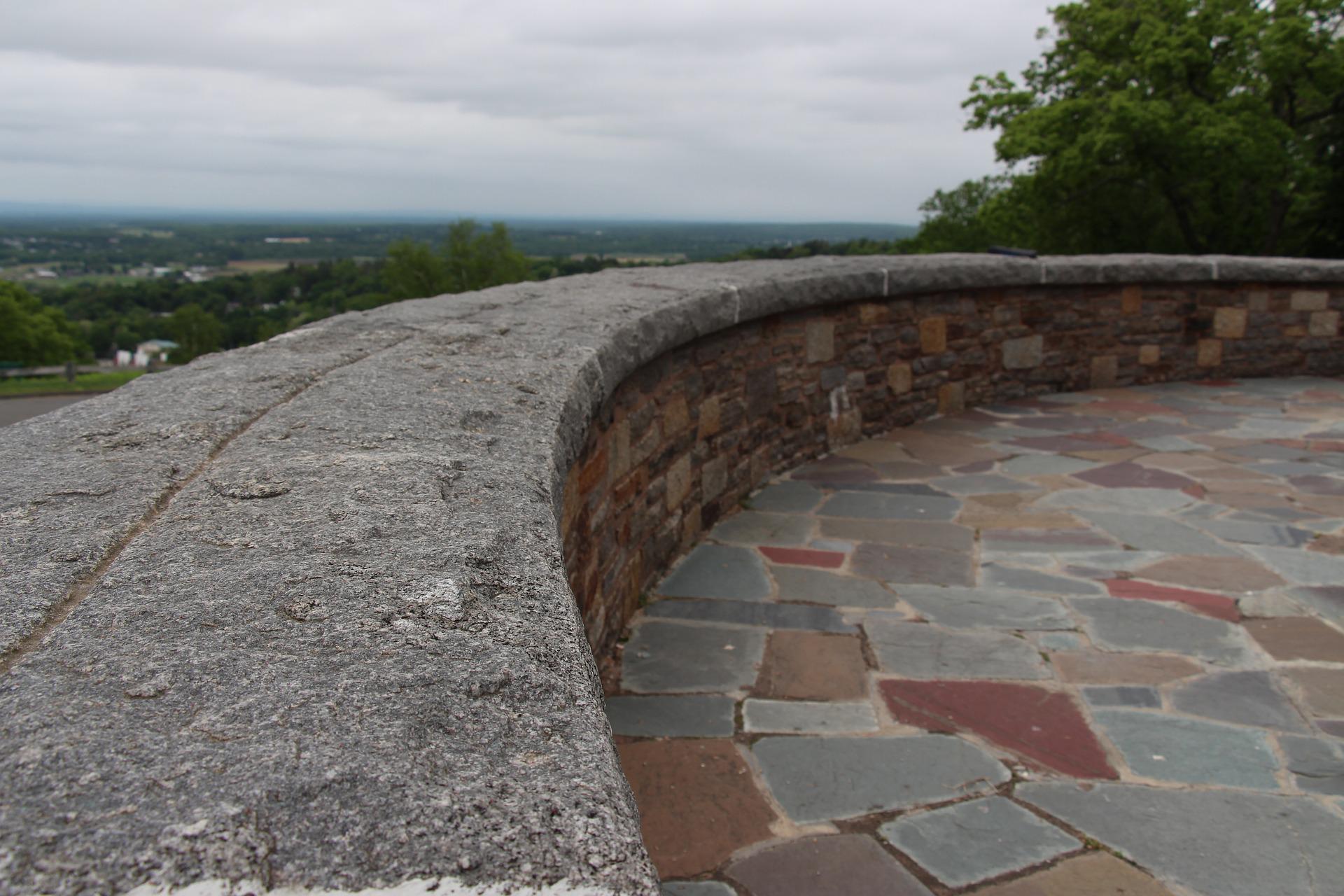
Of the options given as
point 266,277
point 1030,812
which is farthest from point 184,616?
point 266,277

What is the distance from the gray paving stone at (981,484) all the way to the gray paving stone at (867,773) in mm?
2258

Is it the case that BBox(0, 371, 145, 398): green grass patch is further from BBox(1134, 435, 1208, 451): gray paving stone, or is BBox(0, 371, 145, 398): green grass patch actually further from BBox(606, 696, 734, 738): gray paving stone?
BBox(1134, 435, 1208, 451): gray paving stone

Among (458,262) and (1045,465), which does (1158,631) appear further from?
(458,262)

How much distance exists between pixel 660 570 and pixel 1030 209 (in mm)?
16620

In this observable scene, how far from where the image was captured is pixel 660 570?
137 inches

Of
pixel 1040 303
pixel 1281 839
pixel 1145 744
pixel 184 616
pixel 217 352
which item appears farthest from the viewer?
pixel 1040 303

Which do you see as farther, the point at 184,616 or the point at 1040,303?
the point at 1040,303

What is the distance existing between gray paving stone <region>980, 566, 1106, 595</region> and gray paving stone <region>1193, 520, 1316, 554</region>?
56cm

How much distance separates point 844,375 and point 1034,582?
1.93 metres

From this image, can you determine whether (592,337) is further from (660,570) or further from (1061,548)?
(1061,548)

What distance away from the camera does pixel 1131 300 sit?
21.7ft

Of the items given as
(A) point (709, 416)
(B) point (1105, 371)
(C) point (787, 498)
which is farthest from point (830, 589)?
(B) point (1105, 371)

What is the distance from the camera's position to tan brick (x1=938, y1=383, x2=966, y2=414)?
583cm

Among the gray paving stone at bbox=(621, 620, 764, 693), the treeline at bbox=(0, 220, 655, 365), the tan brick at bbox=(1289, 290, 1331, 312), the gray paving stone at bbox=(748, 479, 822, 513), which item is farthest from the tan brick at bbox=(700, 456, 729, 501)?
the treeline at bbox=(0, 220, 655, 365)
